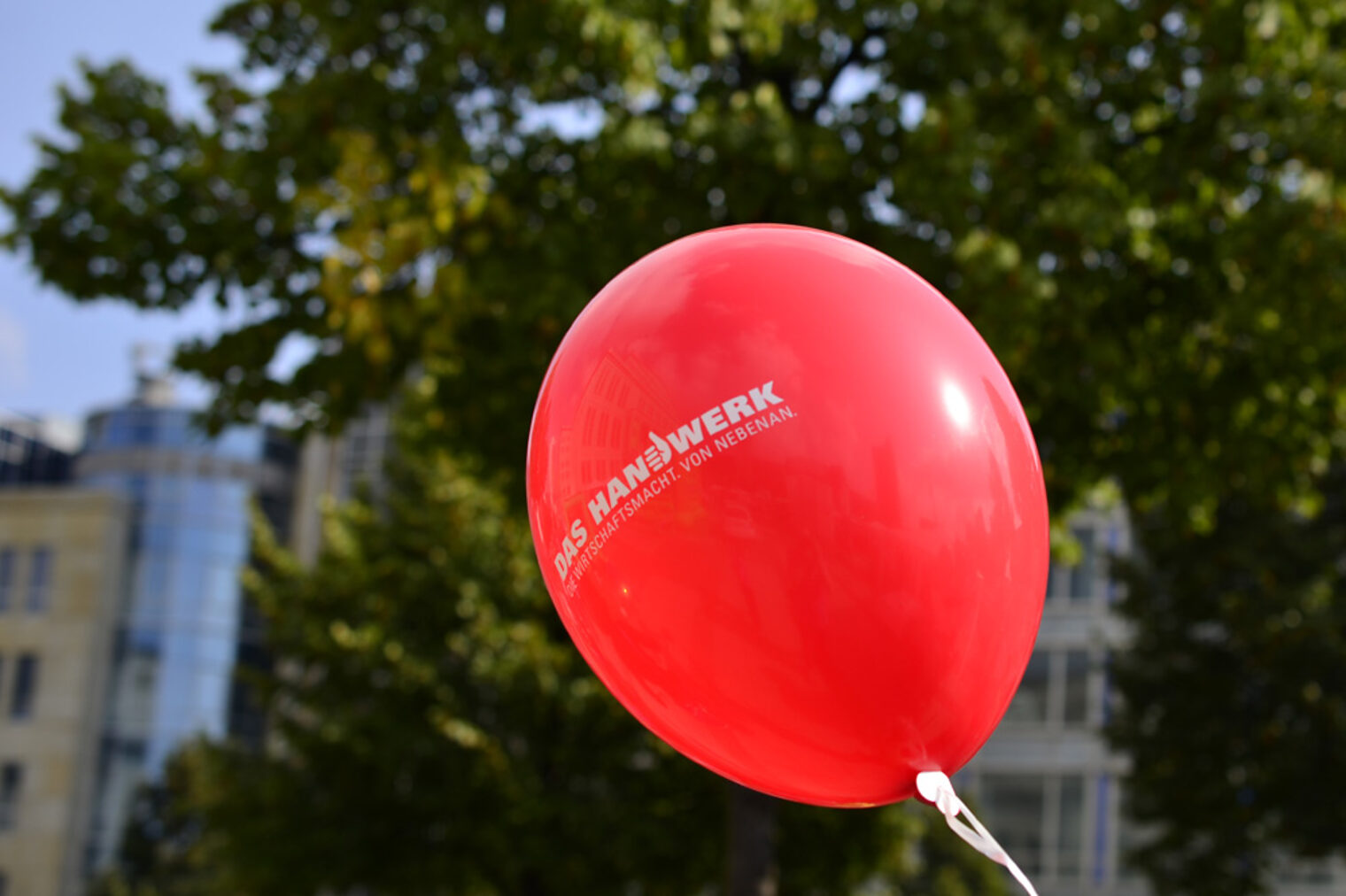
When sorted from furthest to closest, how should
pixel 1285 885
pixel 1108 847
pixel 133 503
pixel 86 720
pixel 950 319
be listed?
1. pixel 133 503
2. pixel 86 720
3. pixel 1108 847
4. pixel 1285 885
5. pixel 950 319

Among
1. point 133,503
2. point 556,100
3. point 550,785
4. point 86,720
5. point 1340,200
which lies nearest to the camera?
point 1340,200

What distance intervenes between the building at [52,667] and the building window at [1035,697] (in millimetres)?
35625

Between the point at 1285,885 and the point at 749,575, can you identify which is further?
the point at 1285,885

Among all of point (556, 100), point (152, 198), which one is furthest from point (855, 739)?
point (152, 198)

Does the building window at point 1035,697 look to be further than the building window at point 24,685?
No

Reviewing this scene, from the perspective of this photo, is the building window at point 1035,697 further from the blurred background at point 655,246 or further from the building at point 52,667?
the building at point 52,667

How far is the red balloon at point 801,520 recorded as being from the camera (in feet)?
10.4

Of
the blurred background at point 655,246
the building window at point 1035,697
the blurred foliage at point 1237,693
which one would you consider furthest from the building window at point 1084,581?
the blurred background at point 655,246

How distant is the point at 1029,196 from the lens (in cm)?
936

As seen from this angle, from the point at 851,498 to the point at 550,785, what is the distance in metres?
13.8

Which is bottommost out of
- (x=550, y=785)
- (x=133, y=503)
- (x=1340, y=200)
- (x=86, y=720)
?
(x=550, y=785)

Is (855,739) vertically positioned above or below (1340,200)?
below

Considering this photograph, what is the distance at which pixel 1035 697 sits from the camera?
35.8m

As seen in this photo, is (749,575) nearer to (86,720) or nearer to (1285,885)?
(1285,885)
